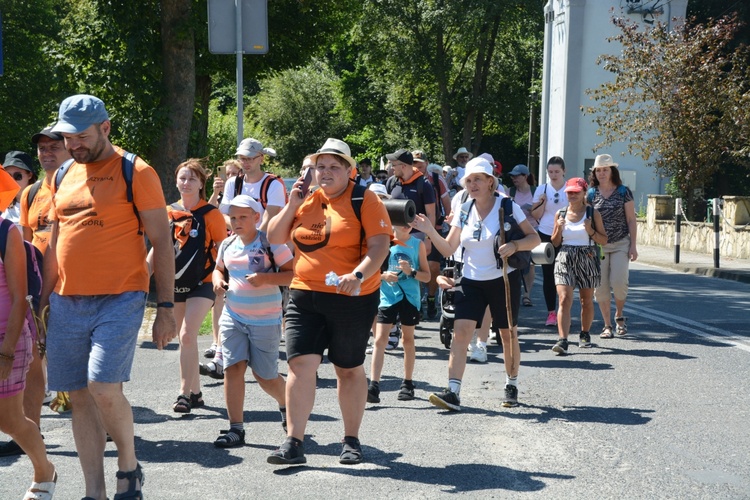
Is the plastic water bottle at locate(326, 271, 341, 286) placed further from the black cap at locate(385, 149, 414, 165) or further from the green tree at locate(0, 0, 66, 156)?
the green tree at locate(0, 0, 66, 156)

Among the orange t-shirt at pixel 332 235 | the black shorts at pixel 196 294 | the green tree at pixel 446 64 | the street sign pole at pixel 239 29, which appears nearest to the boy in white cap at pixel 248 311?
the orange t-shirt at pixel 332 235

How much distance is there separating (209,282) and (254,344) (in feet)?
3.81

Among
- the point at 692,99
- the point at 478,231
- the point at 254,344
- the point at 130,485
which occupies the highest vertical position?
the point at 692,99

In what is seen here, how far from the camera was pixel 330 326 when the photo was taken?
6000mm

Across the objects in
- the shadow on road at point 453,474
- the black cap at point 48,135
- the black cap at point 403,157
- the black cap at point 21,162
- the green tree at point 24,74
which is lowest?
the shadow on road at point 453,474

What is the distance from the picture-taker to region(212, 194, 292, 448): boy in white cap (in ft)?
21.2

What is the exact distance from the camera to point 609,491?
17.8 feet

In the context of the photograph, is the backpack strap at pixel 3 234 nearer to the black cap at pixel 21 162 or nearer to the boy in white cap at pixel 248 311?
the boy in white cap at pixel 248 311

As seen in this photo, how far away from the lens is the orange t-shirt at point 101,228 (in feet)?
16.1

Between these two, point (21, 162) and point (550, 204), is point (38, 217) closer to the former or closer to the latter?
point (21, 162)

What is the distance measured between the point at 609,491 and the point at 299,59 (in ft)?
58.4

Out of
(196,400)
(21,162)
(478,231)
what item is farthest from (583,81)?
(21,162)

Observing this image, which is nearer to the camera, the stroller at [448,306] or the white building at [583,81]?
the stroller at [448,306]

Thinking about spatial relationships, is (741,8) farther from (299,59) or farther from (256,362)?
(256,362)
